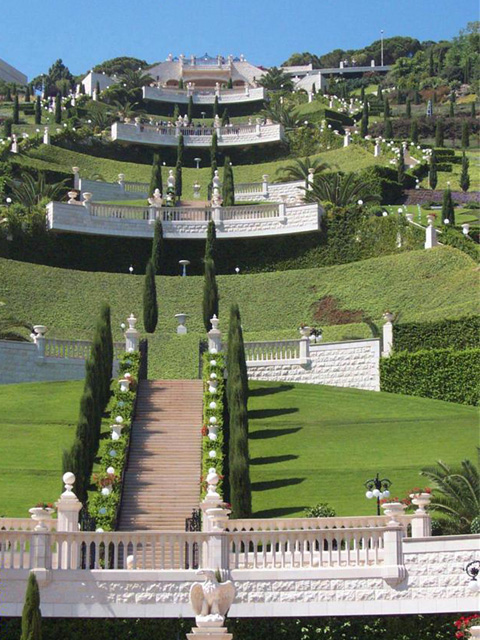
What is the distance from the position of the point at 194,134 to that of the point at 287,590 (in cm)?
6937

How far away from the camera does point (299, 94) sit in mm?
109438

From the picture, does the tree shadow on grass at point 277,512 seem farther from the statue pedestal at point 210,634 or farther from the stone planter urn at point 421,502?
the statue pedestal at point 210,634

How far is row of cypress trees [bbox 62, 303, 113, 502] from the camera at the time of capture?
34.4 m

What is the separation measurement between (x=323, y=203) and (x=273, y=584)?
1753 inches

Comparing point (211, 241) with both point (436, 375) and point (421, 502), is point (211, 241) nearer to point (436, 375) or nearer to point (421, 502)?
point (436, 375)

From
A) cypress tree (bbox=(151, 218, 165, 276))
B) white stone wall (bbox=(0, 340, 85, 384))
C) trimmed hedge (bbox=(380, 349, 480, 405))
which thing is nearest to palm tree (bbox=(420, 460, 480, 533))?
trimmed hedge (bbox=(380, 349, 480, 405))

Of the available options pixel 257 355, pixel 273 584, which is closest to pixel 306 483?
pixel 273 584

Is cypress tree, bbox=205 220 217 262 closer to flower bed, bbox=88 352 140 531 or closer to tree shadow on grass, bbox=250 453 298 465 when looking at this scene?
flower bed, bbox=88 352 140 531

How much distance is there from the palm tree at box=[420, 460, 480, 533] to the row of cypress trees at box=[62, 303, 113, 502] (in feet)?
26.9

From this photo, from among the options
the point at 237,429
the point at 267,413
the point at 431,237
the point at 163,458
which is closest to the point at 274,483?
the point at 237,429

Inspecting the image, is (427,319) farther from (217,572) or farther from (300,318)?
(217,572)

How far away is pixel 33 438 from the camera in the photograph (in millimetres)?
39062

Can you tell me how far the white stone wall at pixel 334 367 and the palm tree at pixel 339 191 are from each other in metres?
21.1

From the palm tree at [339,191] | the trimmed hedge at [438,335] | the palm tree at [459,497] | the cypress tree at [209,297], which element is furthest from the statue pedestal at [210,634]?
the palm tree at [339,191]
